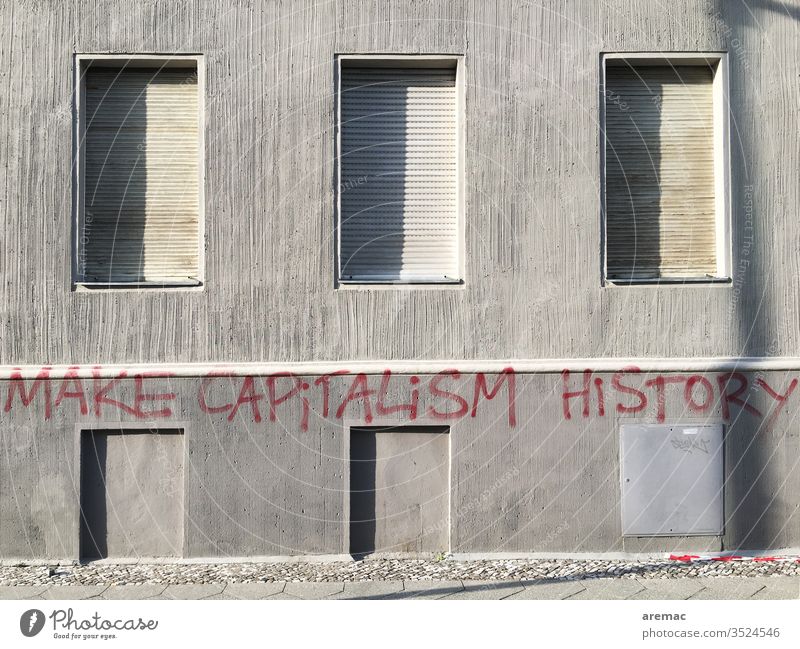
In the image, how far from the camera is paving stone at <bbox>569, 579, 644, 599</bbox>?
798cm

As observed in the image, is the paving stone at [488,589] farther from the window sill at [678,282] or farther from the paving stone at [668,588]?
the window sill at [678,282]

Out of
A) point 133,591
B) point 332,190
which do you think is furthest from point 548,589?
point 332,190

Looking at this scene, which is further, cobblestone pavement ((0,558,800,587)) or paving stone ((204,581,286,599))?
cobblestone pavement ((0,558,800,587))

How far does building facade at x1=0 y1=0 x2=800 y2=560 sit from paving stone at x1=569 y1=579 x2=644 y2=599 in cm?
86

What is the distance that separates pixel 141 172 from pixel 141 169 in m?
0.03

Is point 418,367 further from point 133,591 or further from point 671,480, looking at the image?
point 133,591

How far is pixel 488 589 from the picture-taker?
26.6 feet

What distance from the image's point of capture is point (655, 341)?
9.33m

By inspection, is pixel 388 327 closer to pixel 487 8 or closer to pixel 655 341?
pixel 655 341

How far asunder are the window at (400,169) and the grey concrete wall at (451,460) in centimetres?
125

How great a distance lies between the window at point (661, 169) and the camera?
31.4ft

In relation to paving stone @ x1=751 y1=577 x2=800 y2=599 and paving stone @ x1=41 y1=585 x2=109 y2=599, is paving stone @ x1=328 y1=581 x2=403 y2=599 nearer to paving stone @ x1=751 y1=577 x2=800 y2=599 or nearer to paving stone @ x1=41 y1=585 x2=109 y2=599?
paving stone @ x1=41 y1=585 x2=109 y2=599

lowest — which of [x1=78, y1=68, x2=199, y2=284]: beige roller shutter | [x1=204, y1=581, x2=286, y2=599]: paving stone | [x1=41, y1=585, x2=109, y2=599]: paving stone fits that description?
[x1=41, y1=585, x2=109, y2=599]: paving stone

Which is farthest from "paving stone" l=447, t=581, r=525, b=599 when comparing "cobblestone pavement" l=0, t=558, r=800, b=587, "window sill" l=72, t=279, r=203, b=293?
"window sill" l=72, t=279, r=203, b=293
